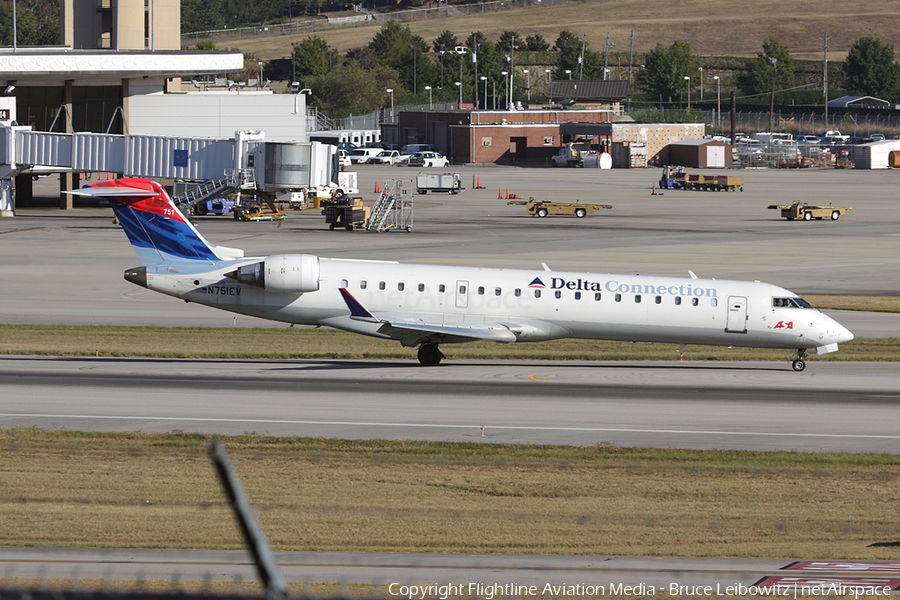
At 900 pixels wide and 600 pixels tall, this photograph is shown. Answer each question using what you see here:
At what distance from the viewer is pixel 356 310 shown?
33.8 m

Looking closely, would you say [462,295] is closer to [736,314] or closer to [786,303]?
[736,314]

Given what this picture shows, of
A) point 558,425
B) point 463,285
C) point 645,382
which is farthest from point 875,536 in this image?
point 463,285

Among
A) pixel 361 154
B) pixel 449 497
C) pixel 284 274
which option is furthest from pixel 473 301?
pixel 361 154

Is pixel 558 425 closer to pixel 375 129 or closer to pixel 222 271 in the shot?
pixel 222 271

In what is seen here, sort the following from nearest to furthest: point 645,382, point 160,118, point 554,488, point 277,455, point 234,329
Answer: point 554,488
point 277,455
point 645,382
point 234,329
point 160,118

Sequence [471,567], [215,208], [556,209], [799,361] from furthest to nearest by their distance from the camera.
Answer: [556,209], [215,208], [799,361], [471,567]

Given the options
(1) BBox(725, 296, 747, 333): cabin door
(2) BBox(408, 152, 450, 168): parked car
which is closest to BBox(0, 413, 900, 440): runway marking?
(1) BBox(725, 296, 747, 333): cabin door

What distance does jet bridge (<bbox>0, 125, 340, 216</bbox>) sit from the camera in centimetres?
8538

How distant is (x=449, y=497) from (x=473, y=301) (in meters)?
14.4

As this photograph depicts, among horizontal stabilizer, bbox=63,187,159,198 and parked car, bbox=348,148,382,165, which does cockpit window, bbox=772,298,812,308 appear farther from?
parked car, bbox=348,148,382,165

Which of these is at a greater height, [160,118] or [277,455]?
Result: [160,118]

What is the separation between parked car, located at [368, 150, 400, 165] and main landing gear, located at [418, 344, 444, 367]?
119m

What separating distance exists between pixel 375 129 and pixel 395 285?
16793 centimetres

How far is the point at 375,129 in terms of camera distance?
199 m
